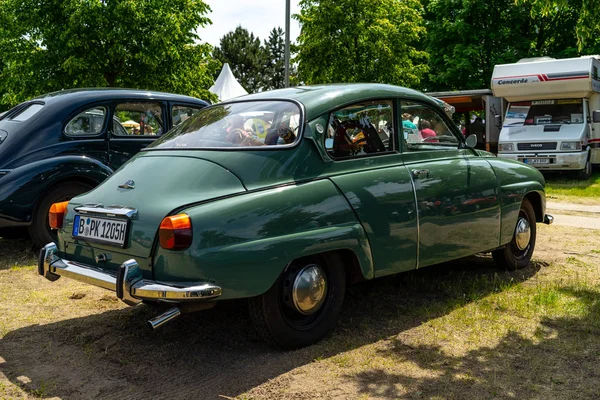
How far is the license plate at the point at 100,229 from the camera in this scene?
3764 mm

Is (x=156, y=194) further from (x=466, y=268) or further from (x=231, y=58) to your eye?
(x=231, y=58)

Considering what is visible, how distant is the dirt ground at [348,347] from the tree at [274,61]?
60.7 meters

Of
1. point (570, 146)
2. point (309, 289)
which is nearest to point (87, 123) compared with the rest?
point (309, 289)

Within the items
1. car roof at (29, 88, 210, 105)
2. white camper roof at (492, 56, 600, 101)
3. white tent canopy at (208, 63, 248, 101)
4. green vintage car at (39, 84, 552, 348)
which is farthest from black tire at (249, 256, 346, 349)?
white tent canopy at (208, 63, 248, 101)

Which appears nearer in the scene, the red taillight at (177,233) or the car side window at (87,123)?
the red taillight at (177,233)

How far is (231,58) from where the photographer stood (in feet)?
217

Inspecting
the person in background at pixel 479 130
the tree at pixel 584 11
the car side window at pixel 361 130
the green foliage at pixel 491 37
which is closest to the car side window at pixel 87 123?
the car side window at pixel 361 130

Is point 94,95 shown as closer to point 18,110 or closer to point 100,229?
point 18,110

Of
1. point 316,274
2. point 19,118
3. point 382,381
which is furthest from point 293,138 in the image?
point 19,118

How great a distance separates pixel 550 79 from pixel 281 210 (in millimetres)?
13326

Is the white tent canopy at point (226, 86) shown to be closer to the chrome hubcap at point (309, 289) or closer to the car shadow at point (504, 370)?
the chrome hubcap at point (309, 289)

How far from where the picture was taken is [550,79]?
1516 centimetres

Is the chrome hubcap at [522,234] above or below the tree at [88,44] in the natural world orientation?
below

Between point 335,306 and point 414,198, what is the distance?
1030 mm
